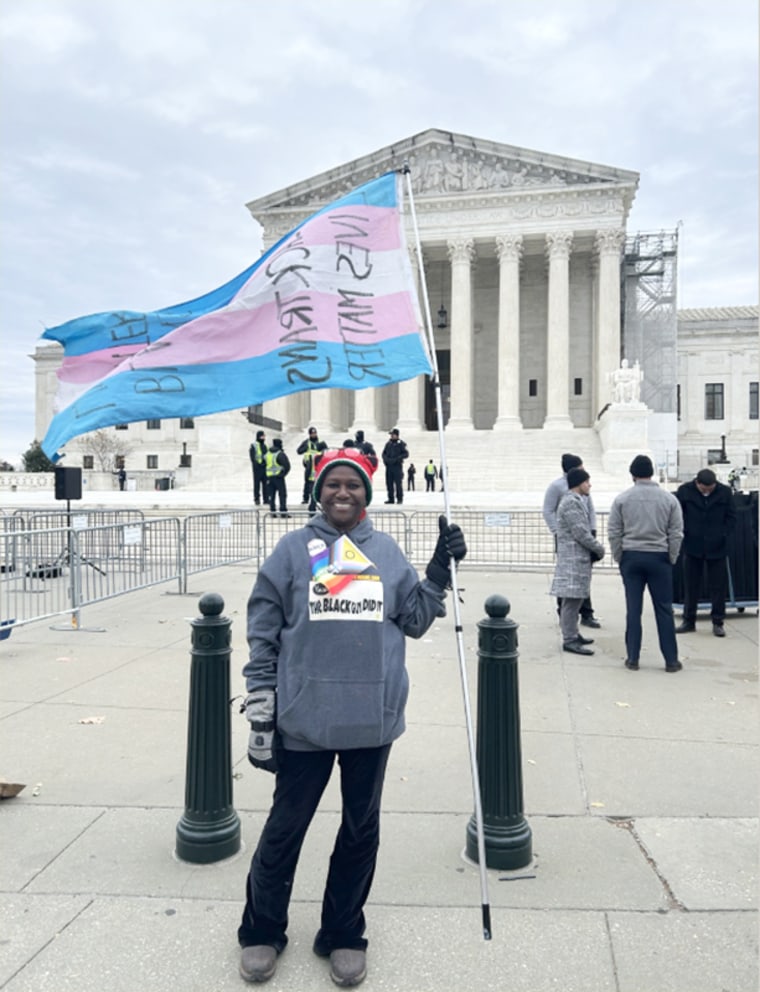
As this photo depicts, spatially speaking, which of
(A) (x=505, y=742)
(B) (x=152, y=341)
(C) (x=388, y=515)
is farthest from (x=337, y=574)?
(C) (x=388, y=515)

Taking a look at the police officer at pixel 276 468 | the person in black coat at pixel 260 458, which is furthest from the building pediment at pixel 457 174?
the police officer at pixel 276 468

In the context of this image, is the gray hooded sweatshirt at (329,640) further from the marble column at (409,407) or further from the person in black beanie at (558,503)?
Result: the marble column at (409,407)

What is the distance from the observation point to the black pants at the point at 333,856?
2.76 meters

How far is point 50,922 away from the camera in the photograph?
3.05m

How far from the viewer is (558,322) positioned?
144 ft

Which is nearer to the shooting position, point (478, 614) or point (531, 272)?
point (478, 614)

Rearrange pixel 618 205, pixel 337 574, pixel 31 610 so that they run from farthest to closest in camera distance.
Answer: pixel 618 205 → pixel 31 610 → pixel 337 574

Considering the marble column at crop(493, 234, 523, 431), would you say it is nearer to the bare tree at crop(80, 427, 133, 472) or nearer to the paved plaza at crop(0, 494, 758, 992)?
the bare tree at crop(80, 427, 133, 472)

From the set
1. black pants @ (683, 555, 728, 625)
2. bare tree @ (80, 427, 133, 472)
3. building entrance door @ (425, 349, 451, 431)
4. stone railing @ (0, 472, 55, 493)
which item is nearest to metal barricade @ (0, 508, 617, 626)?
black pants @ (683, 555, 728, 625)

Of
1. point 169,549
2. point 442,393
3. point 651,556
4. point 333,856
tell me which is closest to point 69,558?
point 169,549

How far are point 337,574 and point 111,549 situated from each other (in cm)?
909

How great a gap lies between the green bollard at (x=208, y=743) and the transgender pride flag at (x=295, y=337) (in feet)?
5.27

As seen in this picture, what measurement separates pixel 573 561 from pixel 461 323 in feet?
128

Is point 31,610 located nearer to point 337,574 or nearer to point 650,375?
point 337,574
